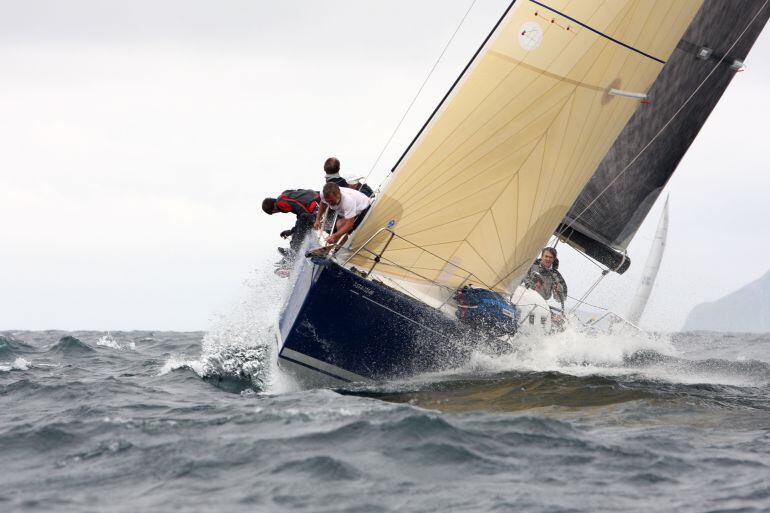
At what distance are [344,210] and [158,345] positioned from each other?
25.6 ft

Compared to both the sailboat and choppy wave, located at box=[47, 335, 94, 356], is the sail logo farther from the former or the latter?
choppy wave, located at box=[47, 335, 94, 356]

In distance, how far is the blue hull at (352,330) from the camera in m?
7.87

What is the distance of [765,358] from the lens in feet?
56.2

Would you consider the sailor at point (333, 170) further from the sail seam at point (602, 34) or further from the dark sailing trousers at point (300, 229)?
the sail seam at point (602, 34)

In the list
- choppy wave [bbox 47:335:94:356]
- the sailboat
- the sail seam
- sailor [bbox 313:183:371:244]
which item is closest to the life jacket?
the sailboat

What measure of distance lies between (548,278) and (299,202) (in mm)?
3422

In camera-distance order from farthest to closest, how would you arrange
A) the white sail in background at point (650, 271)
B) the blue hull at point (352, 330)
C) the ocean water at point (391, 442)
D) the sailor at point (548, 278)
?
1. the white sail in background at point (650, 271)
2. the sailor at point (548, 278)
3. the blue hull at point (352, 330)
4. the ocean water at point (391, 442)

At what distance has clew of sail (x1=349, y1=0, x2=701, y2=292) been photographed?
8.33 metres

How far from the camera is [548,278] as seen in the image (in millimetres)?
11742

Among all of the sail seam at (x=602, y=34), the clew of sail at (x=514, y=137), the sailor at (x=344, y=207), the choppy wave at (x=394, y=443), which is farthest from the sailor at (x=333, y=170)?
the sail seam at (x=602, y=34)

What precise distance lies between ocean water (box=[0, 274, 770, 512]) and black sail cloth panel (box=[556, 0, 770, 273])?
2.93 m

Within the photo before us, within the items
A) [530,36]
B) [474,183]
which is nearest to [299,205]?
[474,183]

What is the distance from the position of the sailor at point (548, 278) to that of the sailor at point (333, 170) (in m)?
2.79

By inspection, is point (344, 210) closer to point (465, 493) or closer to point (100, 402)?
point (100, 402)
